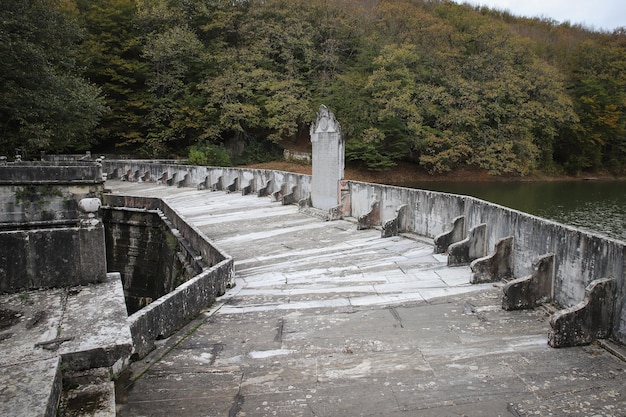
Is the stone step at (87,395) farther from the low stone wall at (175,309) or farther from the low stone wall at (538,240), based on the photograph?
the low stone wall at (538,240)

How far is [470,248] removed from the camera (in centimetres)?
772

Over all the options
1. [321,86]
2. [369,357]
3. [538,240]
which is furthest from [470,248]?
[321,86]

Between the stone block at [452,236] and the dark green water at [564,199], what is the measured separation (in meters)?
11.1

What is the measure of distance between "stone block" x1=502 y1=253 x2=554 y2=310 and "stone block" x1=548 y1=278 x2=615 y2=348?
3.04 ft

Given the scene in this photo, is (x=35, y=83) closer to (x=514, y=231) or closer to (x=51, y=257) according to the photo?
(x=51, y=257)

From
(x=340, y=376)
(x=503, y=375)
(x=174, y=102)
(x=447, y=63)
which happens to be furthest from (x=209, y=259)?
(x=447, y=63)

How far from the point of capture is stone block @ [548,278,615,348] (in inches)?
179

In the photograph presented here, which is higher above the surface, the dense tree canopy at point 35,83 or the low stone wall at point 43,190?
the dense tree canopy at point 35,83

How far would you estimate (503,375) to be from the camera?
414 centimetres

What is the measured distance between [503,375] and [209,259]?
5814 mm

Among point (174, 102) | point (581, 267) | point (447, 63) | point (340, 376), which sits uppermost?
point (447, 63)

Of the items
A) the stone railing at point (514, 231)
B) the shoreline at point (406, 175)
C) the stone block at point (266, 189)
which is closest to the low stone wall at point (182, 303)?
the stone railing at point (514, 231)

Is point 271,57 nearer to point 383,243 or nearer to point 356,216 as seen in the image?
point 356,216

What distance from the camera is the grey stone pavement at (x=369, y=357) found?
12.3 ft
